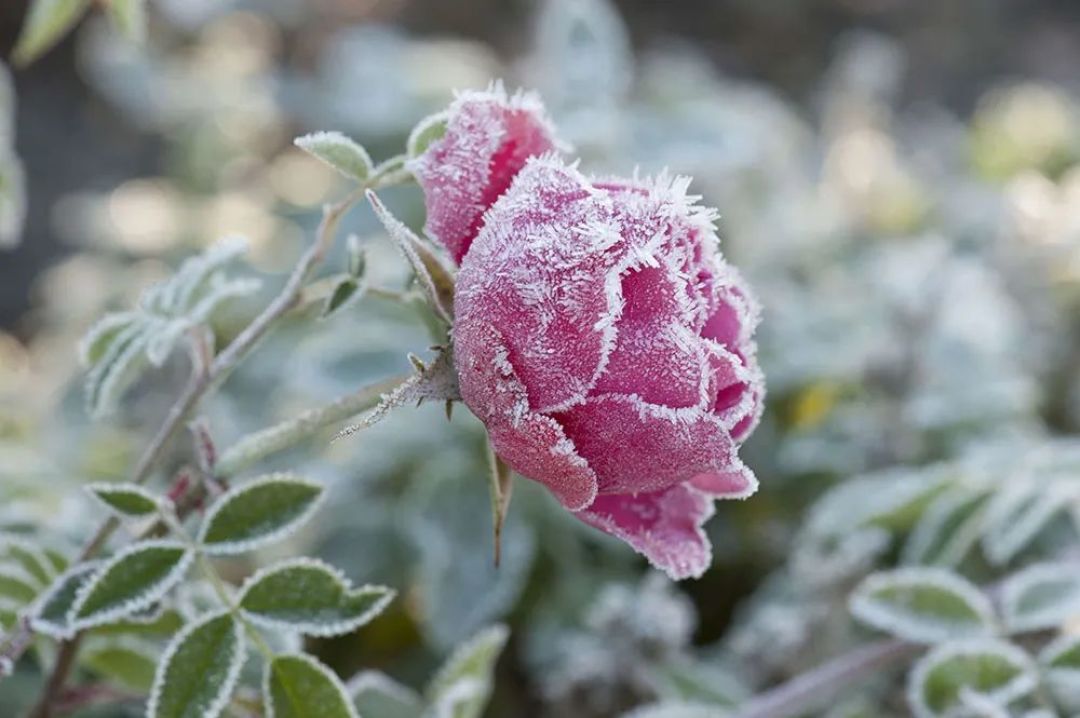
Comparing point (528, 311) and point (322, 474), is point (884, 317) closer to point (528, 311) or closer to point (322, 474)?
point (322, 474)

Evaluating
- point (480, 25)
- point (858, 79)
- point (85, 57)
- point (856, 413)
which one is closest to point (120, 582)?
point (856, 413)

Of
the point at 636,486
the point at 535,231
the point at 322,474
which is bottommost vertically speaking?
the point at 322,474

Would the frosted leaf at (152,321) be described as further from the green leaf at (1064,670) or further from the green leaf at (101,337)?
the green leaf at (1064,670)

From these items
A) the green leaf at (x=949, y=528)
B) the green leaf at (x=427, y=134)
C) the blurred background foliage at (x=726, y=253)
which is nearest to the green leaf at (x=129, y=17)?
the blurred background foliage at (x=726, y=253)

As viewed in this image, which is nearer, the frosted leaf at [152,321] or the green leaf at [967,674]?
the frosted leaf at [152,321]

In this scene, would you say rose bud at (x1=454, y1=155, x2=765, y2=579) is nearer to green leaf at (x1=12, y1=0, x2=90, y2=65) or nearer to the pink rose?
the pink rose

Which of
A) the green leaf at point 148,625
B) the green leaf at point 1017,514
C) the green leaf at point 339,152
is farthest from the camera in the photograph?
the green leaf at point 1017,514

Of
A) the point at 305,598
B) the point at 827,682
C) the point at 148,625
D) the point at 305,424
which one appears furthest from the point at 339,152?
the point at 827,682
